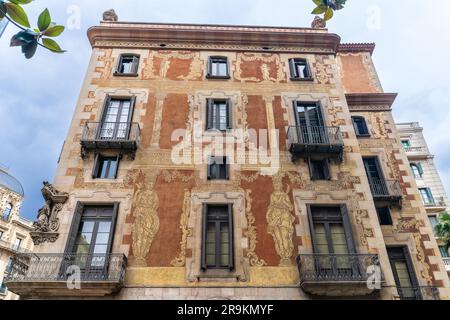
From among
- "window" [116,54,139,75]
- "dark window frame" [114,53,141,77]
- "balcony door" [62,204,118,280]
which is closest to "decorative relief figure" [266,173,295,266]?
"balcony door" [62,204,118,280]

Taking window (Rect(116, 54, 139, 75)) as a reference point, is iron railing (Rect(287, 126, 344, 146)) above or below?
below

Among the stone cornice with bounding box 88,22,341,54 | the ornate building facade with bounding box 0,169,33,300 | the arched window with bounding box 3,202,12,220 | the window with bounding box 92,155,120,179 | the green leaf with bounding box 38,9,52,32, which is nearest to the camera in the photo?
the green leaf with bounding box 38,9,52,32

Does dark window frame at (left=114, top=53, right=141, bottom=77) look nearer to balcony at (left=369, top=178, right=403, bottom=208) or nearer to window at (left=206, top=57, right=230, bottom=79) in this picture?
window at (left=206, top=57, right=230, bottom=79)

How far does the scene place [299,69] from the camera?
18.1 meters

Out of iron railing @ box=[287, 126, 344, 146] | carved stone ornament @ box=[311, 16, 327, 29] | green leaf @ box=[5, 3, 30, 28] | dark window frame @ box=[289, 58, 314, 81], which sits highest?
carved stone ornament @ box=[311, 16, 327, 29]

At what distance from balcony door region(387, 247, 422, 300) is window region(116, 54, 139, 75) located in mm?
15653

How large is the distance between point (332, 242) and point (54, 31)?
463 inches

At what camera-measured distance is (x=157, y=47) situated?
18281mm

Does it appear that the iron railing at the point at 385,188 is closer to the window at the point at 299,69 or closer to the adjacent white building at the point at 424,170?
the window at the point at 299,69

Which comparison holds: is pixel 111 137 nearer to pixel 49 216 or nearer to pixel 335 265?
pixel 49 216

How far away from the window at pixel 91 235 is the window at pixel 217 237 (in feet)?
11.1

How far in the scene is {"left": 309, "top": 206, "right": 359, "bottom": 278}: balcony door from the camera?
11328 mm

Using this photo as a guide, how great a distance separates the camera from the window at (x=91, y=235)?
11.4m

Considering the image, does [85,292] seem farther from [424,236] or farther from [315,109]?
[424,236]
